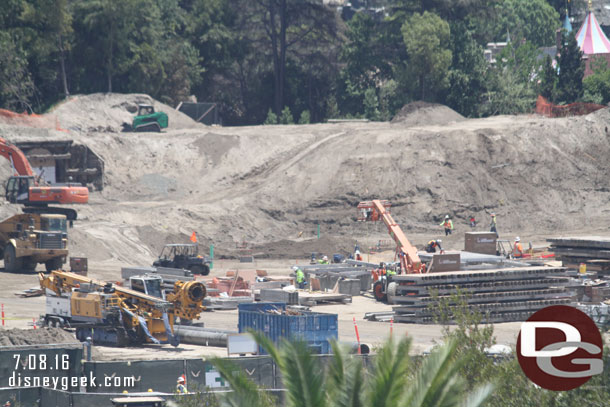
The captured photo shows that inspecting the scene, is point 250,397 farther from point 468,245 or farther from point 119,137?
point 119,137

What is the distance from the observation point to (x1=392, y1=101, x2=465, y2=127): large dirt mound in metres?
69.6

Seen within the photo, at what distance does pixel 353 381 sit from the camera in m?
10.3

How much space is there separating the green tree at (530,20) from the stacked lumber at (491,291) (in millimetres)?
88912

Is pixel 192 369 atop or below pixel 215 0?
below

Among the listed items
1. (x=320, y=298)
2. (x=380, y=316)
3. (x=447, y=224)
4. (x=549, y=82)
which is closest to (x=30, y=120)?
(x=447, y=224)

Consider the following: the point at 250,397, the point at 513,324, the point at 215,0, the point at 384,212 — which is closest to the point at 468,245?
the point at 384,212

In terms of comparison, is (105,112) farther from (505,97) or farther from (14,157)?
(505,97)

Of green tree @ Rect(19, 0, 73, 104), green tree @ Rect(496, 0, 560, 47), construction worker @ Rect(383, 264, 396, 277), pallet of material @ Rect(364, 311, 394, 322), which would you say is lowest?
pallet of material @ Rect(364, 311, 394, 322)

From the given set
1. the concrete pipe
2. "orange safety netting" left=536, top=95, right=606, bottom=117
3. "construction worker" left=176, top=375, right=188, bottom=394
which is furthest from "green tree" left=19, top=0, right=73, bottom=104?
"construction worker" left=176, top=375, right=188, bottom=394

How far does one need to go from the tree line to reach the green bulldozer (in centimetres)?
609

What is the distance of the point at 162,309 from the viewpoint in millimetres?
28703

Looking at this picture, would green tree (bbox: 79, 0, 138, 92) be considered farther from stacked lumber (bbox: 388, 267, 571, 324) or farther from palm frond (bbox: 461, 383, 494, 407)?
palm frond (bbox: 461, 383, 494, 407)

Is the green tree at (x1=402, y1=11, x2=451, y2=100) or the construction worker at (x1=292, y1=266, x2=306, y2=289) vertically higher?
the green tree at (x1=402, y1=11, x2=451, y2=100)

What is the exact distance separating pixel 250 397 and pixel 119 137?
55.9m
